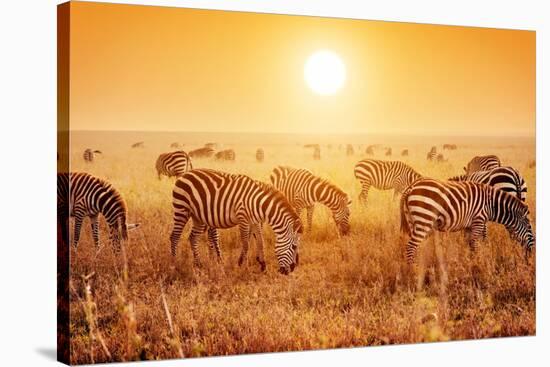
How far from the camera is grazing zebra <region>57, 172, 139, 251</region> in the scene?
11.2 meters

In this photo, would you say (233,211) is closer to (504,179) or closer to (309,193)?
(309,193)

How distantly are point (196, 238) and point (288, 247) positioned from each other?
89cm

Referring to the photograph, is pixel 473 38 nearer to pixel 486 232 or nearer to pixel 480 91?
pixel 480 91

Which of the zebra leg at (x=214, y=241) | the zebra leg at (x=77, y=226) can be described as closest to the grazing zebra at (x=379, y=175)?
the zebra leg at (x=214, y=241)

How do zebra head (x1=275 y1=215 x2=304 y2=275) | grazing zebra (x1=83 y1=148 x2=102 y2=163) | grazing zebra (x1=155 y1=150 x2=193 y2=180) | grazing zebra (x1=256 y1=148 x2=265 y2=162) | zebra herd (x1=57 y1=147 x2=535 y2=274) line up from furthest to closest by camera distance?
zebra head (x1=275 y1=215 x2=304 y2=275)
grazing zebra (x1=256 y1=148 x2=265 y2=162)
grazing zebra (x1=155 y1=150 x2=193 y2=180)
zebra herd (x1=57 y1=147 x2=535 y2=274)
grazing zebra (x1=83 y1=148 x2=102 y2=163)

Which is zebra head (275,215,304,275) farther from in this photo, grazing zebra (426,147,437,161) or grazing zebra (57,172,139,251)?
grazing zebra (426,147,437,161)

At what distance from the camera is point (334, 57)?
12281 millimetres

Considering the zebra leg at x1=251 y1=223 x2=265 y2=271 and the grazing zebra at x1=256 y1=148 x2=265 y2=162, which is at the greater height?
the grazing zebra at x1=256 y1=148 x2=265 y2=162

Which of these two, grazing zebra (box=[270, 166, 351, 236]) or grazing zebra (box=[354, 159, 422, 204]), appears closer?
grazing zebra (box=[270, 166, 351, 236])

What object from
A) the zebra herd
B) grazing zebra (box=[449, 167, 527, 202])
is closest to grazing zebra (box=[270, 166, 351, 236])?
the zebra herd

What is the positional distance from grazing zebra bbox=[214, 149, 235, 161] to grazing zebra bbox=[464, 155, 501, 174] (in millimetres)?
2544

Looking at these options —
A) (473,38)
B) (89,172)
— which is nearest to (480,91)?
(473,38)

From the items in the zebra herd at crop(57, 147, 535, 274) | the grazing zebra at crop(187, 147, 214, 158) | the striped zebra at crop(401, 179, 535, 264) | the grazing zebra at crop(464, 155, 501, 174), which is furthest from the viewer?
the grazing zebra at crop(464, 155, 501, 174)

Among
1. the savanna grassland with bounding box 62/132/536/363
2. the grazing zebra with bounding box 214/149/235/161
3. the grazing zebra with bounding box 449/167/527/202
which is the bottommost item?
the savanna grassland with bounding box 62/132/536/363
